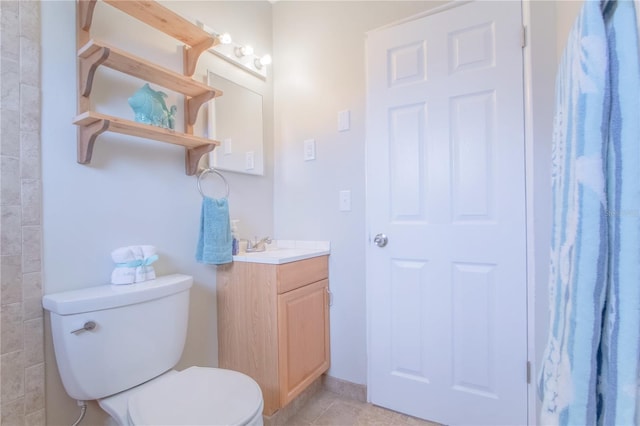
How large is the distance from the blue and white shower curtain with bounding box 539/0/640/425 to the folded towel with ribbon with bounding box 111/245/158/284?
1316 mm

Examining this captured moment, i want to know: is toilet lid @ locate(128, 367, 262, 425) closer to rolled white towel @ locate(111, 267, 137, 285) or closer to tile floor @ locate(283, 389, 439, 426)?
rolled white towel @ locate(111, 267, 137, 285)

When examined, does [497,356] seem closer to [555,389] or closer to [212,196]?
[555,389]

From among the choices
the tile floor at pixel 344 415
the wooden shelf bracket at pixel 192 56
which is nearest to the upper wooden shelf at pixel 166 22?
the wooden shelf bracket at pixel 192 56

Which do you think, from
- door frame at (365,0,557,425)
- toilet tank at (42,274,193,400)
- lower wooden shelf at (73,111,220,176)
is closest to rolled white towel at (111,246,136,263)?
toilet tank at (42,274,193,400)

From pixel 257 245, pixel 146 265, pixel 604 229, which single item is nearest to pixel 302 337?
pixel 257 245

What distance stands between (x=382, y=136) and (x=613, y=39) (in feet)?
4.09

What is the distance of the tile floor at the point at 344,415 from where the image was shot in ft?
5.08

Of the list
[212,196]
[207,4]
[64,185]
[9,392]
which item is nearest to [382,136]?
[212,196]

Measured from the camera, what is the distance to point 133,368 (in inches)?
43.2

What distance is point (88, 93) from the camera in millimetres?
1145

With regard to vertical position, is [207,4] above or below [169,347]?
above

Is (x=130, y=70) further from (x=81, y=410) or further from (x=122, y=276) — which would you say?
(x=81, y=410)

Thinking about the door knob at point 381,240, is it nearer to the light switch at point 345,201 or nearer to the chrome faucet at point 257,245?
the light switch at point 345,201

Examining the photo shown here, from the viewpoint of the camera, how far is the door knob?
165cm
